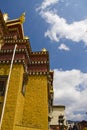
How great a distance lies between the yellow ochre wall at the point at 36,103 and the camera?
16.8m

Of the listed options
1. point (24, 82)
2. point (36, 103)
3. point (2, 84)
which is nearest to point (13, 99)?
point (2, 84)

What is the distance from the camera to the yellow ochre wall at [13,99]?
1451 cm

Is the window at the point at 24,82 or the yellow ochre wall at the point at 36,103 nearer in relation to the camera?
the yellow ochre wall at the point at 36,103

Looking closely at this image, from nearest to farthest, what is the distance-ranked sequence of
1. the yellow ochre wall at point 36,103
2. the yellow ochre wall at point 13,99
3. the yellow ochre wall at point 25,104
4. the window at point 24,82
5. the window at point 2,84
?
the yellow ochre wall at point 13,99 < the yellow ochre wall at point 25,104 < the window at point 2,84 < the yellow ochre wall at point 36,103 < the window at point 24,82

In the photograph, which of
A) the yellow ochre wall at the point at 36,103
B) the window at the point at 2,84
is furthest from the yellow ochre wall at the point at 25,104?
the window at the point at 2,84

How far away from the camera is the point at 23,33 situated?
22281 millimetres

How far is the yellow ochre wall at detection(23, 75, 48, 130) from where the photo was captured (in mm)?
16828

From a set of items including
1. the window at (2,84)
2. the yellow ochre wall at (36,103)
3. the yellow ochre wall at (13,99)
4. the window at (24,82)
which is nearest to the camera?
the yellow ochre wall at (13,99)

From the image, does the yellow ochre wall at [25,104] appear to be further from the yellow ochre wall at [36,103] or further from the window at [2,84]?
the window at [2,84]

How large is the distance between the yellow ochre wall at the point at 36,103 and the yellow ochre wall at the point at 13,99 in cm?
77

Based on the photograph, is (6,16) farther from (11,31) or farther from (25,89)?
(25,89)

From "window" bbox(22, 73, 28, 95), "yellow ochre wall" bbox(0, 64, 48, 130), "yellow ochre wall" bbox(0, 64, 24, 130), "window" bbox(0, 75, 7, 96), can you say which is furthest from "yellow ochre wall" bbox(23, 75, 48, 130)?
"window" bbox(0, 75, 7, 96)

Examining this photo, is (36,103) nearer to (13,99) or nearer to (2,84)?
(13,99)

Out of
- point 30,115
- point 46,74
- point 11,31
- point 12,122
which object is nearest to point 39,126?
point 30,115
